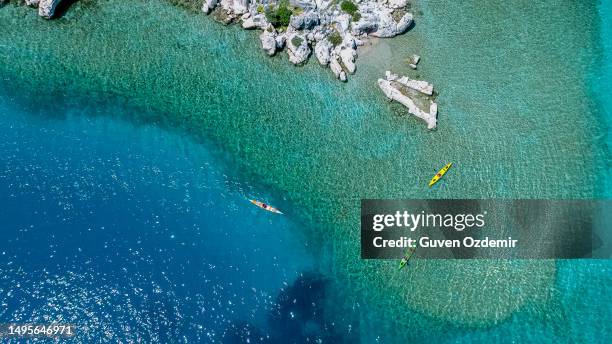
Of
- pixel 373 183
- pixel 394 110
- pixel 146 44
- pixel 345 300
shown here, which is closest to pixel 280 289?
pixel 345 300

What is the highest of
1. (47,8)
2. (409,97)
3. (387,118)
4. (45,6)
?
(45,6)

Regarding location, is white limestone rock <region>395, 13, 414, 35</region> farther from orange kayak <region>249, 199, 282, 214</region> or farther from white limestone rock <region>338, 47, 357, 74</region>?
orange kayak <region>249, 199, 282, 214</region>

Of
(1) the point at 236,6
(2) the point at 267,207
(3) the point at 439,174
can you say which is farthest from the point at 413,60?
(2) the point at 267,207

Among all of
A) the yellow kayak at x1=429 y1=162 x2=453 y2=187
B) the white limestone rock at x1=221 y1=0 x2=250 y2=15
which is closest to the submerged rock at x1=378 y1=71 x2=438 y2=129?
the yellow kayak at x1=429 y1=162 x2=453 y2=187

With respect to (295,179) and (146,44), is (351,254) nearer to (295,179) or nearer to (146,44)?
(295,179)

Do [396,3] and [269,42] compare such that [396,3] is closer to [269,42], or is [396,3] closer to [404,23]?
[404,23]

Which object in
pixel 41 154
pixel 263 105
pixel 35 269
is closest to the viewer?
pixel 35 269
